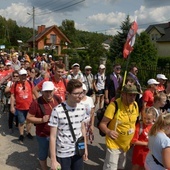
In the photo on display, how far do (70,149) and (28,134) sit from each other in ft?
11.6

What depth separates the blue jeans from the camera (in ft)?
10.4

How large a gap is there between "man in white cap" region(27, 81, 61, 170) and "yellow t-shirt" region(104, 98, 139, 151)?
3.07 feet

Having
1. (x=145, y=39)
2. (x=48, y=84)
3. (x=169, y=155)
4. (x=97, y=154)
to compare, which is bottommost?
(x=97, y=154)

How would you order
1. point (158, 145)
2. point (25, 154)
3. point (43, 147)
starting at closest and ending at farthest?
1. point (158, 145)
2. point (43, 147)
3. point (25, 154)

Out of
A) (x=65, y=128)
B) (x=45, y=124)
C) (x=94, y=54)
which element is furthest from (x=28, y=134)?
(x=94, y=54)

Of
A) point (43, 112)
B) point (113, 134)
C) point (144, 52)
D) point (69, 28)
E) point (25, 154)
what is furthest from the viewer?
point (69, 28)

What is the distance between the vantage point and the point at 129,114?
3701mm

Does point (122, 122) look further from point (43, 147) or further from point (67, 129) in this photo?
point (43, 147)

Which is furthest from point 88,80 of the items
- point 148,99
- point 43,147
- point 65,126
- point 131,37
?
point 65,126

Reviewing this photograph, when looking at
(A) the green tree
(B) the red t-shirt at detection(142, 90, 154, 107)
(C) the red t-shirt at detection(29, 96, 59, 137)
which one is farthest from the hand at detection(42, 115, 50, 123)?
(A) the green tree

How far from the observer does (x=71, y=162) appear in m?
3.28

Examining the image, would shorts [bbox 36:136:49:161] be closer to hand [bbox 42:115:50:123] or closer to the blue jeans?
hand [bbox 42:115:50:123]

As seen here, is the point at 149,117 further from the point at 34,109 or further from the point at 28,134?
the point at 28,134

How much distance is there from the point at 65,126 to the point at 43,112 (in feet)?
3.60
